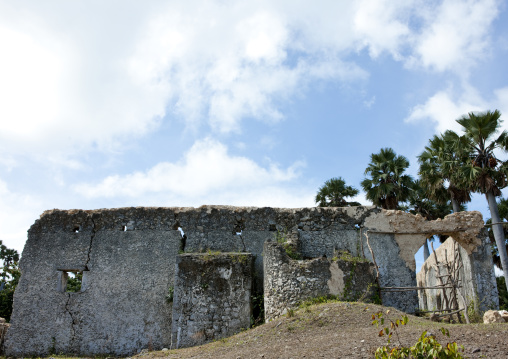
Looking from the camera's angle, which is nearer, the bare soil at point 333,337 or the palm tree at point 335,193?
the bare soil at point 333,337

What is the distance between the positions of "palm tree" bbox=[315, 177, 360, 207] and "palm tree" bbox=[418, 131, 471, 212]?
3.80m

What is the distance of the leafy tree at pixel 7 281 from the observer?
17636mm

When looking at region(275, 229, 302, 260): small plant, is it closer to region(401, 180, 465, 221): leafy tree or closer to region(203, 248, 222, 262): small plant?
region(203, 248, 222, 262): small plant

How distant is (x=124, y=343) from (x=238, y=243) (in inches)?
170

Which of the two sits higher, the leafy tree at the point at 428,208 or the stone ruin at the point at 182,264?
the leafy tree at the point at 428,208

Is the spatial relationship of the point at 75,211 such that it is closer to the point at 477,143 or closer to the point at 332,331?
the point at 332,331

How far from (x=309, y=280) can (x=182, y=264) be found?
3.59 m

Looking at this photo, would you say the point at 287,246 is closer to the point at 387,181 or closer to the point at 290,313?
the point at 290,313

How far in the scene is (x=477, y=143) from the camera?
17.1m

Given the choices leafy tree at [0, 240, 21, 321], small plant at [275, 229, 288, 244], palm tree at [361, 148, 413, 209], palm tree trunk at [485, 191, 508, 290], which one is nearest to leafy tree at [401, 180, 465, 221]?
palm tree at [361, 148, 413, 209]

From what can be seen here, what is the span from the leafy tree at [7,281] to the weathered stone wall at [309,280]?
1173 cm

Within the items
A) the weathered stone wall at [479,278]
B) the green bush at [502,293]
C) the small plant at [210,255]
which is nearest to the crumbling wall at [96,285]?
the small plant at [210,255]

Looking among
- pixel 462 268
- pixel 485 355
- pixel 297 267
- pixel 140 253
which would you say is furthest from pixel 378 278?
pixel 140 253

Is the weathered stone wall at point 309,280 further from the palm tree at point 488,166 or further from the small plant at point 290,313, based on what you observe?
the palm tree at point 488,166
